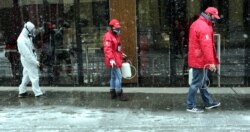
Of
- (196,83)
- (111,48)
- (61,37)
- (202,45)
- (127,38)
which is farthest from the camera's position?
(61,37)

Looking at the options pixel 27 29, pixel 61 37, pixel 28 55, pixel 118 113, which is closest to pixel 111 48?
pixel 118 113

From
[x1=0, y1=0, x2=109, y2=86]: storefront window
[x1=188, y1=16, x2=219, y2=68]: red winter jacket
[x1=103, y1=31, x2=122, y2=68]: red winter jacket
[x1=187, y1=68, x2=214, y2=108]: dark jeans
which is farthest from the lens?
[x1=0, y1=0, x2=109, y2=86]: storefront window

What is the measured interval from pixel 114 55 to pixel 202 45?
217cm

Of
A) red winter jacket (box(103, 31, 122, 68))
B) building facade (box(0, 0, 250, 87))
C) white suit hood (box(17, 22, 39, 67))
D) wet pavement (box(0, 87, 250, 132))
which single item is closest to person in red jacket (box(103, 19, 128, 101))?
red winter jacket (box(103, 31, 122, 68))

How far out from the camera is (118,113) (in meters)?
9.10

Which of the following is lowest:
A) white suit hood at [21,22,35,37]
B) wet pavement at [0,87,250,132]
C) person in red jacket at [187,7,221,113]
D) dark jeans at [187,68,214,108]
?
wet pavement at [0,87,250,132]

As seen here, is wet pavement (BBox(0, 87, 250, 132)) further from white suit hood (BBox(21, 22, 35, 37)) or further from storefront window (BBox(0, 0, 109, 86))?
white suit hood (BBox(21, 22, 35, 37))

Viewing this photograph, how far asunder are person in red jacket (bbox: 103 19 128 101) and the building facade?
1.44m

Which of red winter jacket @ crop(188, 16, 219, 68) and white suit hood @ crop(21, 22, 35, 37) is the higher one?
white suit hood @ crop(21, 22, 35, 37)

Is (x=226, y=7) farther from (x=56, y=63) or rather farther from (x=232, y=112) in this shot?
(x=56, y=63)

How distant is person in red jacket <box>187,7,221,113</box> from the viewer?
334 inches

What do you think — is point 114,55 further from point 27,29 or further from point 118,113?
point 27,29

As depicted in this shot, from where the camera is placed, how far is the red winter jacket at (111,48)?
9820 millimetres

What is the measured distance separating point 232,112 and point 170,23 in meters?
3.30
